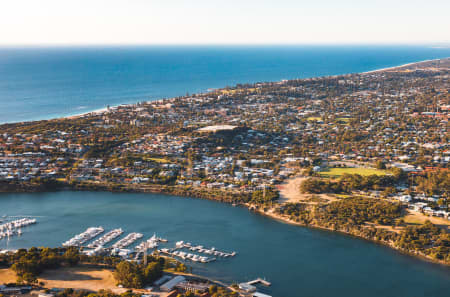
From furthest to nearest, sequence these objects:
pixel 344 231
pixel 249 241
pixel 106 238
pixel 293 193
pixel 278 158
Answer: pixel 278 158, pixel 293 193, pixel 344 231, pixel 249 241, pixel 106 238

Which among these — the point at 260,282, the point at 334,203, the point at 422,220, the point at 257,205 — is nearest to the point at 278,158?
the point at 257,205

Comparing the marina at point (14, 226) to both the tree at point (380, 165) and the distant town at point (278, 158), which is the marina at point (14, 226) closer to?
the distant town at point (278, 158)

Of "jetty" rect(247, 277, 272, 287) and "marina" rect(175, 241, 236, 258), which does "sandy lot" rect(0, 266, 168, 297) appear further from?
"marina" rect(175, 241, 236, 258)

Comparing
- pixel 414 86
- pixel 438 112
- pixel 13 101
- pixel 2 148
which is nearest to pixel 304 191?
pixel 2 148

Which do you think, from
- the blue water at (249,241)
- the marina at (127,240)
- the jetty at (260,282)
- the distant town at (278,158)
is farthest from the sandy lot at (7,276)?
the distant town at (278,158)

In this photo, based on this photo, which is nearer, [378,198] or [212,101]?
[378,198]

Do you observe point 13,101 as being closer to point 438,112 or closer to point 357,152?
point 357,152

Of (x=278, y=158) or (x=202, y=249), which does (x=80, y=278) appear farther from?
(x=278, y=158)
